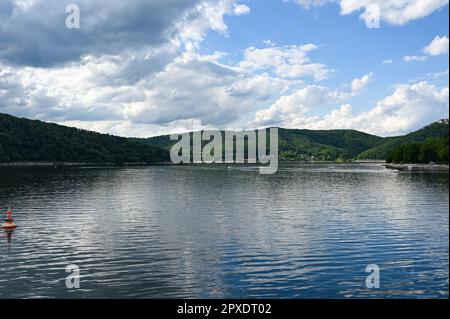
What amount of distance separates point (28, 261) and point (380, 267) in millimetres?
33772

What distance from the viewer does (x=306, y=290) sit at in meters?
32.3

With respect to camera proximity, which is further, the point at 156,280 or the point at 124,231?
the point at 124,231

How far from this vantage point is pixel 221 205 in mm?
89188

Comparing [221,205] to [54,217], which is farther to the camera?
[221,205]

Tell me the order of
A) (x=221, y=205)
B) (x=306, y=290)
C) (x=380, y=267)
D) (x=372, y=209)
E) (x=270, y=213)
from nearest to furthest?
(x=306, y=290) → (x=380, y=267) → (x=270, y=213) → (x=372, y=209) → (x=221, y=205)

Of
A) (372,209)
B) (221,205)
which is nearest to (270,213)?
(221,205)

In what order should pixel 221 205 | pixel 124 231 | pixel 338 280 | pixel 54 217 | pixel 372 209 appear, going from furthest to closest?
1. pixel 221 205
2. pixel 372 209
3. pixel 54 217
4. pixel 124 231
5. pixel 338 280
